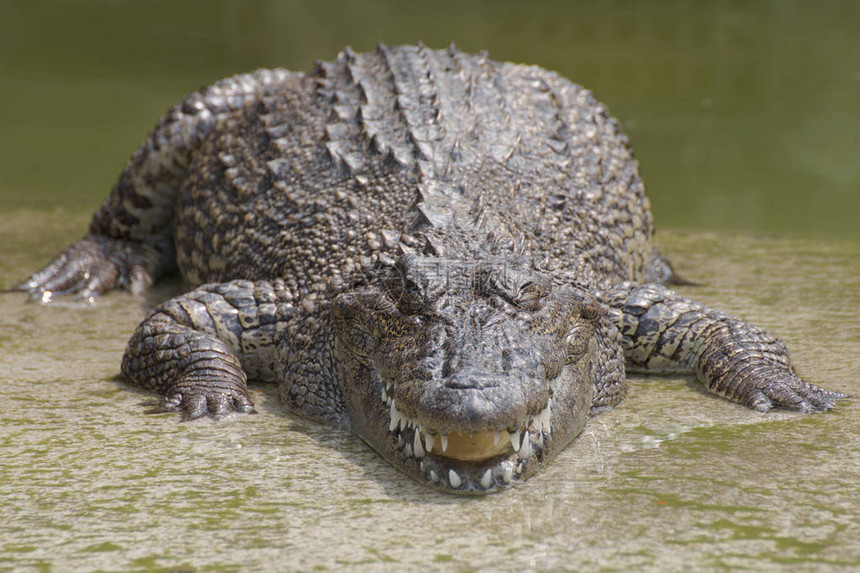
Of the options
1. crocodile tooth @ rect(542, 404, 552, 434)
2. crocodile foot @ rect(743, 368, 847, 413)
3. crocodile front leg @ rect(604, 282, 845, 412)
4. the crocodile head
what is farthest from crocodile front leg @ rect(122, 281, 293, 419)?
crocodile foot @ rect(743, 368, 847, 413)

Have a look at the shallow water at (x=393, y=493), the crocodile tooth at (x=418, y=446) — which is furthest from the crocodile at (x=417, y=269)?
the shallow water at (x=393, y=493)

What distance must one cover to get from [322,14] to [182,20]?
2519 mm

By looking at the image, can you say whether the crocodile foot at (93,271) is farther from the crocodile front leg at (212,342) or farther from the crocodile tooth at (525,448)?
the crocodile tooth at (525,448)

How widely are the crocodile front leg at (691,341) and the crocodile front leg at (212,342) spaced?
1432 mm

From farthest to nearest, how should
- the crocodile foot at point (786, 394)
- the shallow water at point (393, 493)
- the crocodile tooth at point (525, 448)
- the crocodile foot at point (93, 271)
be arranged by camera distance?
the crocodile foot at point (93, 271)
the crocodile foot at point (786, 394)
the crocodile tooth at point (525, 448)
the shallow water at point (393, 493)

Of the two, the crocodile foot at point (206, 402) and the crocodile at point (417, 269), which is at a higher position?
the crocodile at point (417, 269)

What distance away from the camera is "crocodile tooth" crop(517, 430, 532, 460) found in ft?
10.3

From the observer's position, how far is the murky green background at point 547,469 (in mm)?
2797

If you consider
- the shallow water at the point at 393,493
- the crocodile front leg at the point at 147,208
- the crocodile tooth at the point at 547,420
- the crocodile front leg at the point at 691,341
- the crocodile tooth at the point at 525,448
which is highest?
the crocodile front leg at the point at 147,208

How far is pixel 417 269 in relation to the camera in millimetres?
3604

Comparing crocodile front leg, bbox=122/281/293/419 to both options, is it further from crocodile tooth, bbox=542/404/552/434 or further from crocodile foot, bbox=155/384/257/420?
crocodile tooth, bbox=542/404/552/434

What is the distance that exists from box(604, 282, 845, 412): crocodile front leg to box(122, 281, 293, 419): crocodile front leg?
4.70 feet

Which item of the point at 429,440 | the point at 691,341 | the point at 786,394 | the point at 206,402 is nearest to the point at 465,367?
the point at 429,440

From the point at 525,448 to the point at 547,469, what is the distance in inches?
9.0
